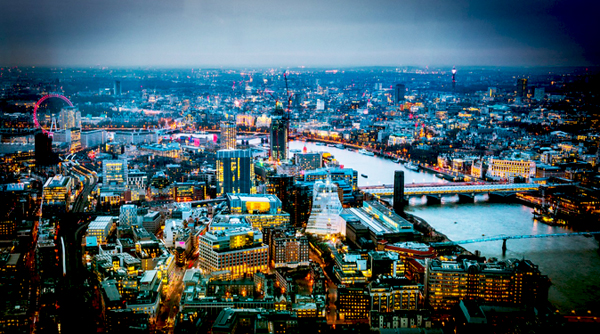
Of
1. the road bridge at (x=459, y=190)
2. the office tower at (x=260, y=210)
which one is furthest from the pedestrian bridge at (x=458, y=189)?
the office tower at (x=260, y=210)

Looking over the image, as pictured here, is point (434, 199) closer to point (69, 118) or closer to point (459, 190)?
point (459, 190)


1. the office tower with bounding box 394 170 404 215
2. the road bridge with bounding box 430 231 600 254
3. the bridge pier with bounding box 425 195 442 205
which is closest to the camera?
the road bridge with bounding box 430 231 600 254

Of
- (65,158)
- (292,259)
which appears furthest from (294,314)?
(65,158)

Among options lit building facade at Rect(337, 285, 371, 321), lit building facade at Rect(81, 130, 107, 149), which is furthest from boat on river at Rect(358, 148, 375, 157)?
lit building facade at Rect(337, 285, 371, 321)

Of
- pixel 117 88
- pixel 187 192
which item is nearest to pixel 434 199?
pixel 187 192

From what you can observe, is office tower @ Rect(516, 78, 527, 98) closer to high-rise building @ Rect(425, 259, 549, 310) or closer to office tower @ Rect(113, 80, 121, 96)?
office tower @ Rect(113, 80, 121, 96)

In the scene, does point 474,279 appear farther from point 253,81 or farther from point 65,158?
point 253,81
